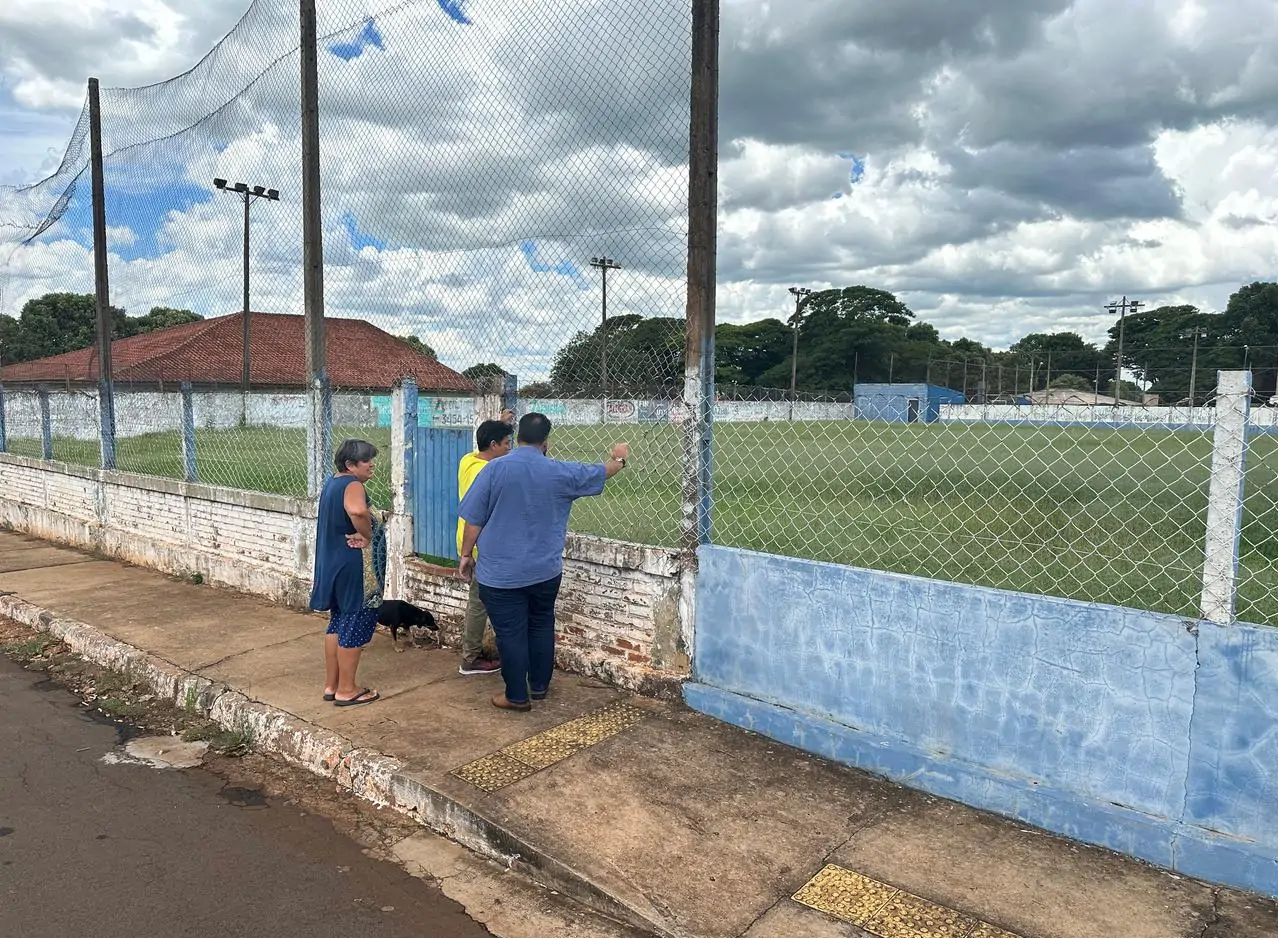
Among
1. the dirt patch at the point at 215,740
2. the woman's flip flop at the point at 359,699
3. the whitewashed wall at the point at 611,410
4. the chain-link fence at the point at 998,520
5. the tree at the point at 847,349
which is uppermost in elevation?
the tree at the point at 847,349

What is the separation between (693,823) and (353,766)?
1.68 m

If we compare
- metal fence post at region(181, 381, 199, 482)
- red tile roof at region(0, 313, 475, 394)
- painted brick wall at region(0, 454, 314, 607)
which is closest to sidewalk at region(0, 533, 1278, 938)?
painted brick wall at region(0, 454, 314, 607)

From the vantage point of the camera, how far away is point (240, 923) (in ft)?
9.52

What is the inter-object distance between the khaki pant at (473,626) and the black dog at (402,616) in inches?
24.7

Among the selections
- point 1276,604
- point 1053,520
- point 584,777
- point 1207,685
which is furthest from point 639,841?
point 1053,520

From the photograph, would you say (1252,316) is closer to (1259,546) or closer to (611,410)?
(1259,546)

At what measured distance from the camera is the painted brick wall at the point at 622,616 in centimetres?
463

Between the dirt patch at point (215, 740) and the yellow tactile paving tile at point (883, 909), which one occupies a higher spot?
the yellow tactile paving tile at point (883, 909)

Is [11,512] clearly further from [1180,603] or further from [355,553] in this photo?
[1180,603]

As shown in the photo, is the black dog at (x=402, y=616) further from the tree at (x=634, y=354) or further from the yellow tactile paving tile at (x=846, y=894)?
the yellow tactile paving tile at (x=846, y=894)

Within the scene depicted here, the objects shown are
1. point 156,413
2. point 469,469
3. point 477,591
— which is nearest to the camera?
point 477,591

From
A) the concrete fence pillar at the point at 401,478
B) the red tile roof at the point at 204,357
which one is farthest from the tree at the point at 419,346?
the red tile roof at the point at 204,357

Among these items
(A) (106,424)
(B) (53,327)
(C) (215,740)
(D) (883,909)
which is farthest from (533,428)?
(B) (53,327)

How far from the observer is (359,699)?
4719 millimetres
